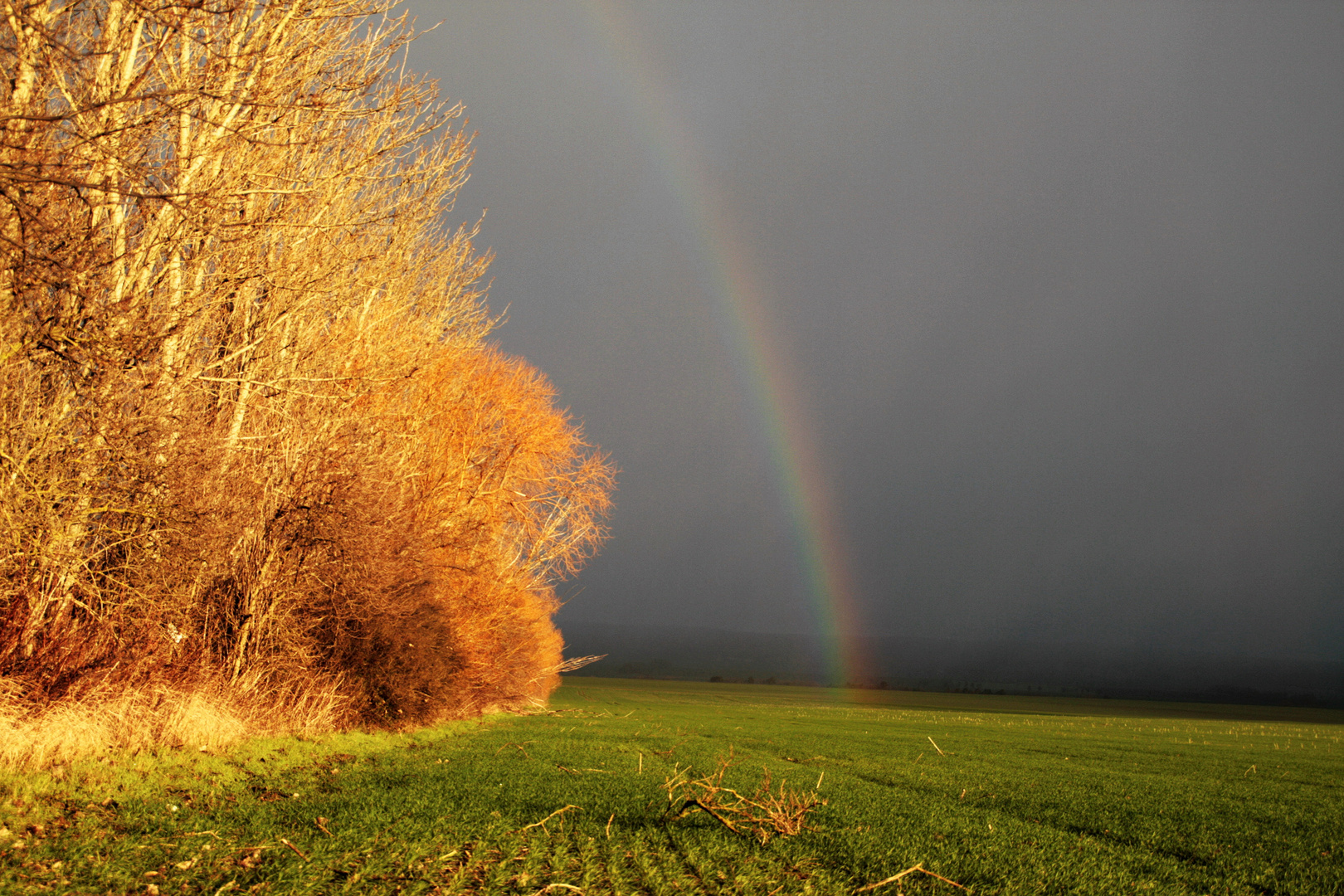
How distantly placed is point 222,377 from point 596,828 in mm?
10917

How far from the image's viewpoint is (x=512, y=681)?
80.7ft

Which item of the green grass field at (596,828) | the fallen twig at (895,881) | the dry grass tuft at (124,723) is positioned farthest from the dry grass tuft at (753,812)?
the dry grass tuft at (124,723)

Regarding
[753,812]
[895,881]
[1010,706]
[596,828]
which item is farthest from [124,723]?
[1010,706]

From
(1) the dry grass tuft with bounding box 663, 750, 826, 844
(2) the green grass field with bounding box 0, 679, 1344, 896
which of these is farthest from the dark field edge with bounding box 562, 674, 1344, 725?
(1) the dry grass tuft with bounding box 663, 750, 826, 844

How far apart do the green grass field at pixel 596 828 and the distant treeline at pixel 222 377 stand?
86.0 inches

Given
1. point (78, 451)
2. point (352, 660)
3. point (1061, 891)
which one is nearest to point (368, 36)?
point (78, 451)

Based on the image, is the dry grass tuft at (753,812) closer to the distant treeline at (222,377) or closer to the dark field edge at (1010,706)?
the distant treeline at (222,377)

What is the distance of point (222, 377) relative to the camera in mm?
13781

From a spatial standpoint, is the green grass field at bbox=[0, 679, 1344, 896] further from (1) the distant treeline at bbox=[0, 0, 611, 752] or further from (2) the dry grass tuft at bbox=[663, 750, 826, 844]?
(1) the distant treeline at bbox=[0, 0, 611, 752]

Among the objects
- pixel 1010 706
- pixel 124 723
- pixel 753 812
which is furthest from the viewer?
pixel 1010 706

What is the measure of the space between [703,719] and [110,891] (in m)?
26.2

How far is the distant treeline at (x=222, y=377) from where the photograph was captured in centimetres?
829

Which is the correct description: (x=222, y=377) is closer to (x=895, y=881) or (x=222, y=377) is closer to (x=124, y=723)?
(x=124, y=723)

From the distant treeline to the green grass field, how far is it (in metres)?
2.18
